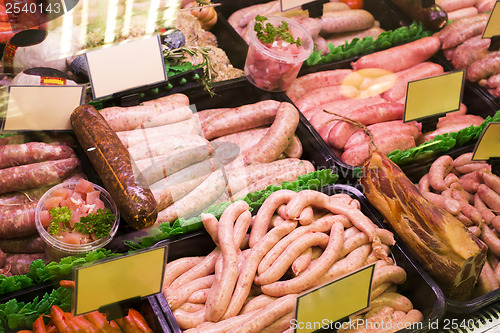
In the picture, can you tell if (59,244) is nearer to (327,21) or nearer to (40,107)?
(40,107)

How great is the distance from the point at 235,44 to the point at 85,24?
1.29 meters

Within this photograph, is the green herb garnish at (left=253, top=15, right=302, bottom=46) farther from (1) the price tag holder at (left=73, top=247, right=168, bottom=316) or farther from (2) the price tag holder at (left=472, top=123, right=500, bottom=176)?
(1) the price tag holder at (left=73, top=247, right=168, bottom=316)

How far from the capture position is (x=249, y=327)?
2.51 m

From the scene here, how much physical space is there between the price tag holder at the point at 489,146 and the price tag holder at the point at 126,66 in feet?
7.33

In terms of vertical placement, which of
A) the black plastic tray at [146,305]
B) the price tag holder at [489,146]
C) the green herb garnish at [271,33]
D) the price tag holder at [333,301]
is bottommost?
the black plastic tray at [146,305]

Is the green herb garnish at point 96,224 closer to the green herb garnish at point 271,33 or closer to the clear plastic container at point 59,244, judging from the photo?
the clear plastic container at point 59,244

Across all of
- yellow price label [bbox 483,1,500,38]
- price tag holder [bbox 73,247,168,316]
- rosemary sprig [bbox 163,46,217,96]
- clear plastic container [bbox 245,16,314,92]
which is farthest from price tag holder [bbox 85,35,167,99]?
yellow price label [bbox 483,1,500,38]

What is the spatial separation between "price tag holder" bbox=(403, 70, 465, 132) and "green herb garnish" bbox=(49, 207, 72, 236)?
7.85ft

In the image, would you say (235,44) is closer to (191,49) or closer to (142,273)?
(191,49)

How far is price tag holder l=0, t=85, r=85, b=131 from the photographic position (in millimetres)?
3186

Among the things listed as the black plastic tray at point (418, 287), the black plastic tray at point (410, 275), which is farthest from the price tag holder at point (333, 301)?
the black plastic tray at point (410, 275)

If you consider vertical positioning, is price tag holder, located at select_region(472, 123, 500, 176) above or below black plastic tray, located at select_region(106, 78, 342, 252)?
above

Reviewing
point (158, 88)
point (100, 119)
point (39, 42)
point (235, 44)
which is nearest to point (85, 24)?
point (39, 42)

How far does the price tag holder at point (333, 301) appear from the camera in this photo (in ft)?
7.79
